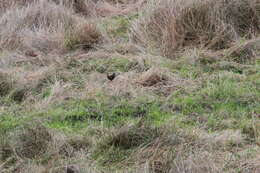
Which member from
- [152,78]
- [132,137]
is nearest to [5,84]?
[152,78]

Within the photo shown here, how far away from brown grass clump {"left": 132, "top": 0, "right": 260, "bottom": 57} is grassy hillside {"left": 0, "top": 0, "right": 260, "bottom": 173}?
17 mm

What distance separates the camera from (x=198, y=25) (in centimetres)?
879

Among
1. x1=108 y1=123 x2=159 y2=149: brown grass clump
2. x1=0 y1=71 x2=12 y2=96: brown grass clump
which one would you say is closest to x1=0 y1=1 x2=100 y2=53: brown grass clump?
x1=0 y1=71 x2=12 y2=96: brown grass clump

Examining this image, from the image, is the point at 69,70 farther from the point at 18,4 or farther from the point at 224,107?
the point at 18,4

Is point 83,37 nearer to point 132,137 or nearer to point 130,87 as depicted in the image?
point 130,87

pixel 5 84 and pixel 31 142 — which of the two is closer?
pixel 31 142

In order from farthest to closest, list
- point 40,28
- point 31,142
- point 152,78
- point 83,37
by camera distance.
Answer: point 40,28 → point 83,37 → point 152,78 → point 31,142

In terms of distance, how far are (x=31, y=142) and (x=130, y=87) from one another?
1.95m

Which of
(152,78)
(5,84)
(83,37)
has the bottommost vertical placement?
(5,84)

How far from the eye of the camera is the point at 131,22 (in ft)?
32.1

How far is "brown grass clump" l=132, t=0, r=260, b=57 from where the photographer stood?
859cm

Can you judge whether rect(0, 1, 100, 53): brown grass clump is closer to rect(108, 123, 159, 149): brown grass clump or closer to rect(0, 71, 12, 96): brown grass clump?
rect(0, 71, 12, 96): brown grass clump

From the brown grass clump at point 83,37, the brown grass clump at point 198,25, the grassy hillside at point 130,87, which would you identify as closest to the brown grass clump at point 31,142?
the grassy hillside at point 130,87

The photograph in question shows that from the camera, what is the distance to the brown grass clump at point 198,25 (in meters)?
8.59
